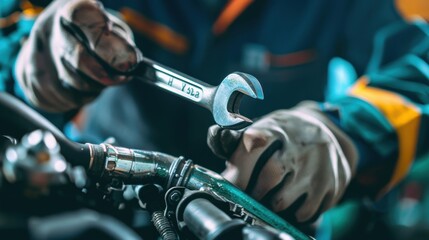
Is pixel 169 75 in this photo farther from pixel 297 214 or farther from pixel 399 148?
pixel 399 148

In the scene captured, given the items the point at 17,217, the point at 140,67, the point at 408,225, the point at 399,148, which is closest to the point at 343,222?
the point at 399,148

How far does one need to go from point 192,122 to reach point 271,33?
0.28 metres

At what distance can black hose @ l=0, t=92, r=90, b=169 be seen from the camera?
1.71 ft

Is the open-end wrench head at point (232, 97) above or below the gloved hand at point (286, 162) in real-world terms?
above

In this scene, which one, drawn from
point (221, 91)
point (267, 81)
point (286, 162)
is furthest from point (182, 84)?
point (267, 81)

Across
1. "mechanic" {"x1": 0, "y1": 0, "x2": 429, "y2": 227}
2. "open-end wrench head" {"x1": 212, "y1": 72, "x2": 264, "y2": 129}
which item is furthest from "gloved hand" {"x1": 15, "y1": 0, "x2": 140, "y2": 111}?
"open-end wrench head" {"x1": 212, "y1": 72, "x2": 264, "y2": 129}

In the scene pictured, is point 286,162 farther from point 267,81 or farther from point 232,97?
point 267,81

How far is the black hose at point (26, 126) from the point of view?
52 cm

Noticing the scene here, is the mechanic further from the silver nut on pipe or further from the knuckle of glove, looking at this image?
the silver nut on pipe

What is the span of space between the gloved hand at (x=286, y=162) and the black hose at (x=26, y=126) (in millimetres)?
155

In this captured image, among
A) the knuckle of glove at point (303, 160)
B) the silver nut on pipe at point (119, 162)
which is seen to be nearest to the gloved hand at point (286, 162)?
the knuckle of glove at point (303, 160)

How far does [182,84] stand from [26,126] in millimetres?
184

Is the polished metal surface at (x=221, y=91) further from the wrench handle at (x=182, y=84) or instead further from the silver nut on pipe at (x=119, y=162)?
the silver nut on pipe at (x=119, y=162)

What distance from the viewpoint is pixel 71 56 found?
0.77 meters
